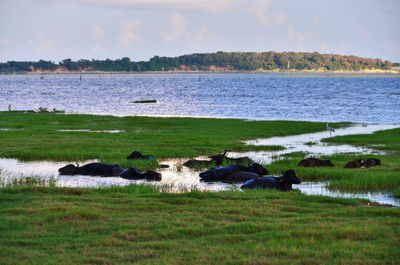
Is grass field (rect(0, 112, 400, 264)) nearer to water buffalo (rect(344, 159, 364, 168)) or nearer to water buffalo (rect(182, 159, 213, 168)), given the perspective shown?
water buffalo (rect(344, 159, 364, 168))

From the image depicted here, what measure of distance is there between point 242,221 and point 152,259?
287cm

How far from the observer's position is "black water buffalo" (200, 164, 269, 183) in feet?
55.2

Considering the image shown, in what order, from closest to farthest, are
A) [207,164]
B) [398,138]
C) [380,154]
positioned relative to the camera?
[207,164] < [380,154] < [398,138]

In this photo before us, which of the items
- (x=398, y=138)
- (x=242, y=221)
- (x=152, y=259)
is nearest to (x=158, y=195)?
(x=242, y=221)

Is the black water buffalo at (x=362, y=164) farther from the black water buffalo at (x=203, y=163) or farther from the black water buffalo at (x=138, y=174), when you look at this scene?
the black water buffalo at (x=138, y=174)

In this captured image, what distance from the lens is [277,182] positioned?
15.1 meters

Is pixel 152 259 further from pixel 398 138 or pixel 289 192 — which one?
pixel 398 138

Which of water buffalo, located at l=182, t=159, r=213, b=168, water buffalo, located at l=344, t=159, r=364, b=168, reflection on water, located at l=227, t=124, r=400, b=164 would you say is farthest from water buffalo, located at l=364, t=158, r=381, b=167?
water buffalo, located at l=182, t=159, r=213, b=168

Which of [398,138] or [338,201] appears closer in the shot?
[338,201]

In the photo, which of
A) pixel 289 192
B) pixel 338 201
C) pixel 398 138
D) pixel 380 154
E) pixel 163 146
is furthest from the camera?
pixel 398 138

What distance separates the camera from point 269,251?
825 centimetres

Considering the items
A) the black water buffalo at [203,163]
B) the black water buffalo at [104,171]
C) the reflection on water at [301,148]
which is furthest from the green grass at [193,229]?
the reflection on water at [301,148]

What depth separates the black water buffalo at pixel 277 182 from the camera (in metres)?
14.8

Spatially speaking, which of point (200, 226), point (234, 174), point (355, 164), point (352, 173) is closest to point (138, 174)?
point (234, 174)
